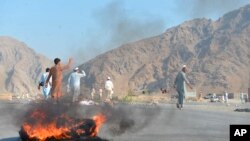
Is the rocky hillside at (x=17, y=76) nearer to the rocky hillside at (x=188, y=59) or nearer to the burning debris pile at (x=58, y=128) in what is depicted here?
the rocky hillside at (x=188, y=59)

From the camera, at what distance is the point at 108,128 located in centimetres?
1138

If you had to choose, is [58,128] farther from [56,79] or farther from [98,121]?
[56,79]

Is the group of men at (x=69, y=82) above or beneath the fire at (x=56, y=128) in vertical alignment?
above

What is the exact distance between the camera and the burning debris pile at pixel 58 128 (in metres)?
9.03

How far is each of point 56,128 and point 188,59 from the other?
424 ft

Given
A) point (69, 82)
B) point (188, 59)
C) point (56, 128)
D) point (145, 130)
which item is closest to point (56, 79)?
point (145, 130)

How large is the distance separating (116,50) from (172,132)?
138203mm

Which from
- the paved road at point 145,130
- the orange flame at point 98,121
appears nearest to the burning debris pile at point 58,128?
the orange flame at point 98,121

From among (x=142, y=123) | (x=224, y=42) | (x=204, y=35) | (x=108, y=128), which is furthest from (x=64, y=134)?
(x=204, y=35)

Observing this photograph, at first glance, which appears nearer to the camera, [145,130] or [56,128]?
[56,128]

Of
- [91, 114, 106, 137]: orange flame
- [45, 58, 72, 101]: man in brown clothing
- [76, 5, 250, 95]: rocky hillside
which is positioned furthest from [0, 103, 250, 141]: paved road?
[76, 5, 250, 95]: rocky hillside

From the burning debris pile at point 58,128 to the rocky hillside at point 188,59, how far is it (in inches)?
3918

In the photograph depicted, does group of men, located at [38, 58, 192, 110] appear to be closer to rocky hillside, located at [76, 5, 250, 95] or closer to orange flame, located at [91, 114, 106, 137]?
orange flame, located at [91, 114, 106, 137]

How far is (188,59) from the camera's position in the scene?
137 metres
